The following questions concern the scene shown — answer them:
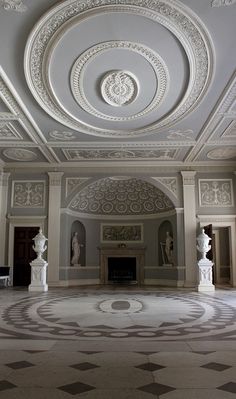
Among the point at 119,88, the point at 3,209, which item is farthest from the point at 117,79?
the point at 3,209

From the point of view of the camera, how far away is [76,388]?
2744mm

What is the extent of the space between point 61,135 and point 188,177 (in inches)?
204

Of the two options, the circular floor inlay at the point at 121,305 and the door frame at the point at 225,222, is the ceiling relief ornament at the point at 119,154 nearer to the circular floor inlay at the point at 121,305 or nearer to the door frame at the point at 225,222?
the door frame at the point at 225,222

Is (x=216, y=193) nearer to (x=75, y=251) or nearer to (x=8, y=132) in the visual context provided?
(x=75, y=251)

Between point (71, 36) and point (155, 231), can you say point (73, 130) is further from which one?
point (155, 231)

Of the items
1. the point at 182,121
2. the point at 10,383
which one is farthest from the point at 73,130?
the point at 10,383

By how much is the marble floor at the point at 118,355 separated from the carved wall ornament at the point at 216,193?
24.3 feet

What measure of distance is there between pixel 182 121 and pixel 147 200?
6.06 m

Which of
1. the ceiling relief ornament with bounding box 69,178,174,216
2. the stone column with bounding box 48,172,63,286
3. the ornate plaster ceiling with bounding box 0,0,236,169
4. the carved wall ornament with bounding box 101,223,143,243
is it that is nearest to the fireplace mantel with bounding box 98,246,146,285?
the carved wall ornament with bounding box 101,223,143,243

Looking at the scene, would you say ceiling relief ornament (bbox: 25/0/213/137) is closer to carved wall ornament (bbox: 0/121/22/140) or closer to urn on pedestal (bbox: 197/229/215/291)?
carved wall ornament (bbox: 0/121/22/140)

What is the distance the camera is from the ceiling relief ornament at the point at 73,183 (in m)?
13.9

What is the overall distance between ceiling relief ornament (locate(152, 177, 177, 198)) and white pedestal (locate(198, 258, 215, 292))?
299 centimetres

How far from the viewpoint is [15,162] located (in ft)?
45.5

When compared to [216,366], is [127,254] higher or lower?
higher
